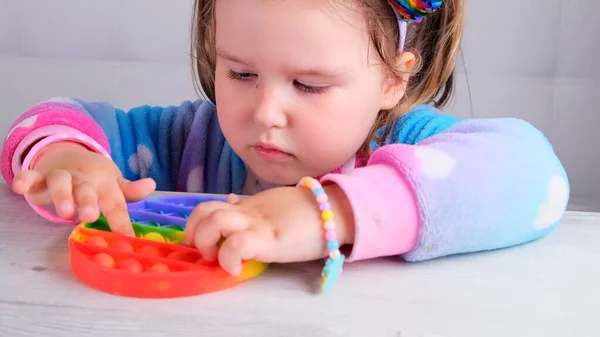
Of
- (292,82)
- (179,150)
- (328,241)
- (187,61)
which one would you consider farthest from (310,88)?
(187,61)

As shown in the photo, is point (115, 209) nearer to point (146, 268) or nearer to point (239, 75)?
point (146, 268)

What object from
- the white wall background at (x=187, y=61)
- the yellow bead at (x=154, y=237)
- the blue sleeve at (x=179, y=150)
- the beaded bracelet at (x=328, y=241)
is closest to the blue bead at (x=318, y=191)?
the beaded bracelet at (x=328, y=241)

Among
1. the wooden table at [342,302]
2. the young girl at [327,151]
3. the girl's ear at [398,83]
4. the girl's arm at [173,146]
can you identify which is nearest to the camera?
the wooden table at [342,302]

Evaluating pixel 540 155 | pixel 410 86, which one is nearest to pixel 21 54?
pixel 410 86

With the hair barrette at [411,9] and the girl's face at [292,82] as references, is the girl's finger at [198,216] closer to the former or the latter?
the girl's face at [292,82]

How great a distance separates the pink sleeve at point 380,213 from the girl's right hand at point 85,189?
18 cm

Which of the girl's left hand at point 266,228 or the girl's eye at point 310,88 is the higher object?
the girl's eye at point 310,88

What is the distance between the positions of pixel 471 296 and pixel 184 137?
0.70 metres

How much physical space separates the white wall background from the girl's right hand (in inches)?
38.2

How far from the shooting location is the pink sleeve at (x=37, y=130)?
86 cm

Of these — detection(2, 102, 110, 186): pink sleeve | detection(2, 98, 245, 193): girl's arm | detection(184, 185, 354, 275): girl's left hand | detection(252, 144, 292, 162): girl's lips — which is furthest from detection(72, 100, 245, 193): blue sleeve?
detection(184, 185, 354, 275): girl's left hand

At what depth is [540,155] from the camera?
739 millimetres

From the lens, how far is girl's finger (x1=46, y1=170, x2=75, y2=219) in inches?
24.7

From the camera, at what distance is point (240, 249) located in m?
0.54
